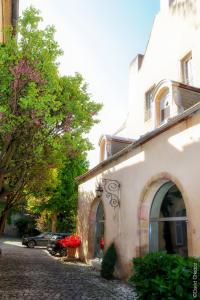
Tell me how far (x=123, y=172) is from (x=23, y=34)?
6811 mm

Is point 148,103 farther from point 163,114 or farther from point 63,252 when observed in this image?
point 63,252

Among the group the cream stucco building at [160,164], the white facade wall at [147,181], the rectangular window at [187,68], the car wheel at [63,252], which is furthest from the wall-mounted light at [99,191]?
the car wheel at [63,252]

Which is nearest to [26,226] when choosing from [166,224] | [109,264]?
[109,264]

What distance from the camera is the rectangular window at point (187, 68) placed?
509 inches

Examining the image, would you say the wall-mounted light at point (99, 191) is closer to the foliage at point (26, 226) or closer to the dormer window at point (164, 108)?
the dormer window at point (164, 108)

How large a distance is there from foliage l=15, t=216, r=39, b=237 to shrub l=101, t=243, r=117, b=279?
31.5 meters

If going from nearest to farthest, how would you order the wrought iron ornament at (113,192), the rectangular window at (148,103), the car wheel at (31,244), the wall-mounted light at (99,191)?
the wrought iron ornament at (113,192)
the wall-mounted light at (99,191)
the rectangular window at (148,103)
the car wheel at (31,244)

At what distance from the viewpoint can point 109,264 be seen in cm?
1157

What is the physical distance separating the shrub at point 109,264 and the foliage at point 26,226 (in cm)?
3145

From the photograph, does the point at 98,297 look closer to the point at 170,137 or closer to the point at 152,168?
the point at 152,168

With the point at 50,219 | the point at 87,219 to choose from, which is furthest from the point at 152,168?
the point at 50,219

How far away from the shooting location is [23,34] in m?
9.11

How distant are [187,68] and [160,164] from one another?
5.82 metres

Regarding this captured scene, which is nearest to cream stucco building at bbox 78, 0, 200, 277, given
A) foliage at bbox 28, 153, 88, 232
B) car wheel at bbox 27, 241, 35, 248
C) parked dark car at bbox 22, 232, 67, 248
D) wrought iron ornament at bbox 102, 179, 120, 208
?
wrought iron ornament at bbox 102, 179, 120, 208
